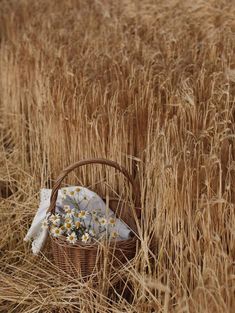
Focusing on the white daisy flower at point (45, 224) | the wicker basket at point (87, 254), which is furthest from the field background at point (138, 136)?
the white daisy flower at point (45, 224)

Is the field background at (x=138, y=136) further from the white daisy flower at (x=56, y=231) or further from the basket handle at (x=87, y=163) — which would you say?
the white daisy flower at (x=56, y=231)

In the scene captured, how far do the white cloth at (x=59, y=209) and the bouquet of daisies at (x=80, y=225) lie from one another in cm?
3

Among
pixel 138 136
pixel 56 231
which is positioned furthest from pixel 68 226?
pixel 138 136

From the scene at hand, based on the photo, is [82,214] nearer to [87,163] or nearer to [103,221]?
[103,221]

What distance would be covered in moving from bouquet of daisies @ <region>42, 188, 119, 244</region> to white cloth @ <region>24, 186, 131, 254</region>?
0.03 m

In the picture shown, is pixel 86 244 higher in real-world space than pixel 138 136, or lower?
lower

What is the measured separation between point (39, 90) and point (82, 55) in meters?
0.33

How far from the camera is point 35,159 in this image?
2889 mm

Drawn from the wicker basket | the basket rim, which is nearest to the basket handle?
the wicker basket

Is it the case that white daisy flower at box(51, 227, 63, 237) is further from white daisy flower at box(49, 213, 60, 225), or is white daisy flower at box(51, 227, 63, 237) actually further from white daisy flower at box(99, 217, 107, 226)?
white daisy flower at box(99, 217, 107, 226)

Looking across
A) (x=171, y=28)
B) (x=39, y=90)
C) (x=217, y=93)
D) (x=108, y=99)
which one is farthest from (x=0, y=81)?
(x=217, y=93)

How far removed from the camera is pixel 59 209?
7.69 ft

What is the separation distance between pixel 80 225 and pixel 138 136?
0.52m

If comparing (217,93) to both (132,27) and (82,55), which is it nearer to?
(82,55)
